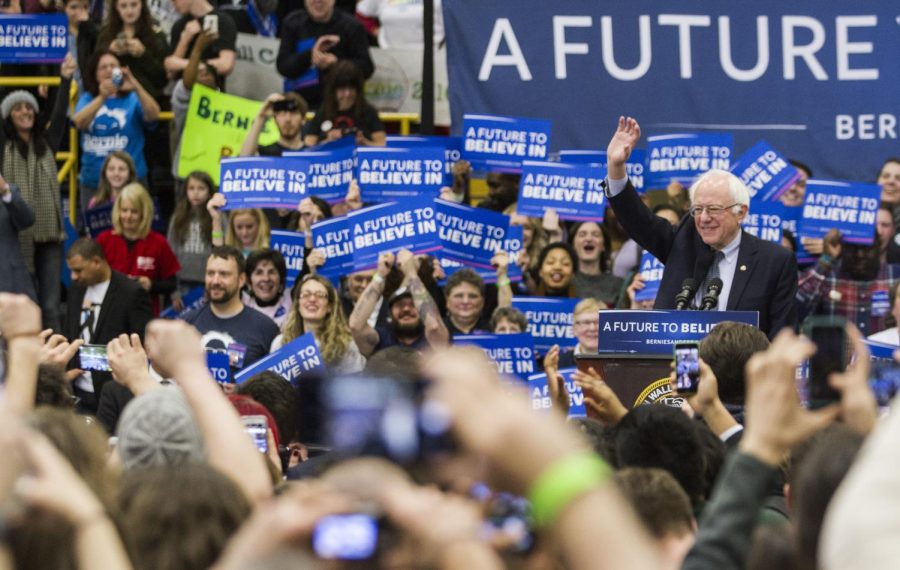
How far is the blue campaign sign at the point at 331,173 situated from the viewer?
11664 millimetres

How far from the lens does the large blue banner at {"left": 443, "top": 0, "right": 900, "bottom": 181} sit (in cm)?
1236

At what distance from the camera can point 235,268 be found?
34.0 feet

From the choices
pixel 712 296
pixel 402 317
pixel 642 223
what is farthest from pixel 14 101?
pixel 712 296

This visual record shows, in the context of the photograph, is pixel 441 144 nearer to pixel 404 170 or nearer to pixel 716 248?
pixel 404 170

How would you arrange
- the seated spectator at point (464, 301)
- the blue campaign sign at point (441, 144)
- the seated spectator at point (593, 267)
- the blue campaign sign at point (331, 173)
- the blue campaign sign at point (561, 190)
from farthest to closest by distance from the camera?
1. the blue campaign sign at point (331, 173)
2. the blue campaign sign at point (441, 144)
3. the blue campaign sign at point (561, 190)
4. the seated spectator at point (593, 267)
5. the seated spectator at point (464, 301)

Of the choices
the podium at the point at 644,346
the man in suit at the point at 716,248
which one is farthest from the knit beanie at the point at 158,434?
the man in suit at the point at 716,248

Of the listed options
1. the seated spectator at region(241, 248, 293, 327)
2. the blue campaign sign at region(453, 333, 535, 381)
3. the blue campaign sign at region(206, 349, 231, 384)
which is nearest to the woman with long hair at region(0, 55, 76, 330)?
the seated spectator at region(241, 248, 293, 327)

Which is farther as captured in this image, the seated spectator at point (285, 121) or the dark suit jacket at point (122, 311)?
the seated spectator at point (285, 121)

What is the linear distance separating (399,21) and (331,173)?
3.11 metres

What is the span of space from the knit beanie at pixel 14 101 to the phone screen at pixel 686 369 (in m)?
8.04

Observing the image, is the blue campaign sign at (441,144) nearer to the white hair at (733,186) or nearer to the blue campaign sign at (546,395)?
the blue campaign sign at (546,395)

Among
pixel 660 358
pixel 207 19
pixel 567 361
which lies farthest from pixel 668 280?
pixel 207 19

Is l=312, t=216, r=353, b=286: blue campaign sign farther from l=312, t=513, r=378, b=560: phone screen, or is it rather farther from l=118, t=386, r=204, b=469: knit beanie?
l=312, t=513, r=378, b=560: phone screen

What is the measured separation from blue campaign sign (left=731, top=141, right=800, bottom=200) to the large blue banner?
3.59 feet
